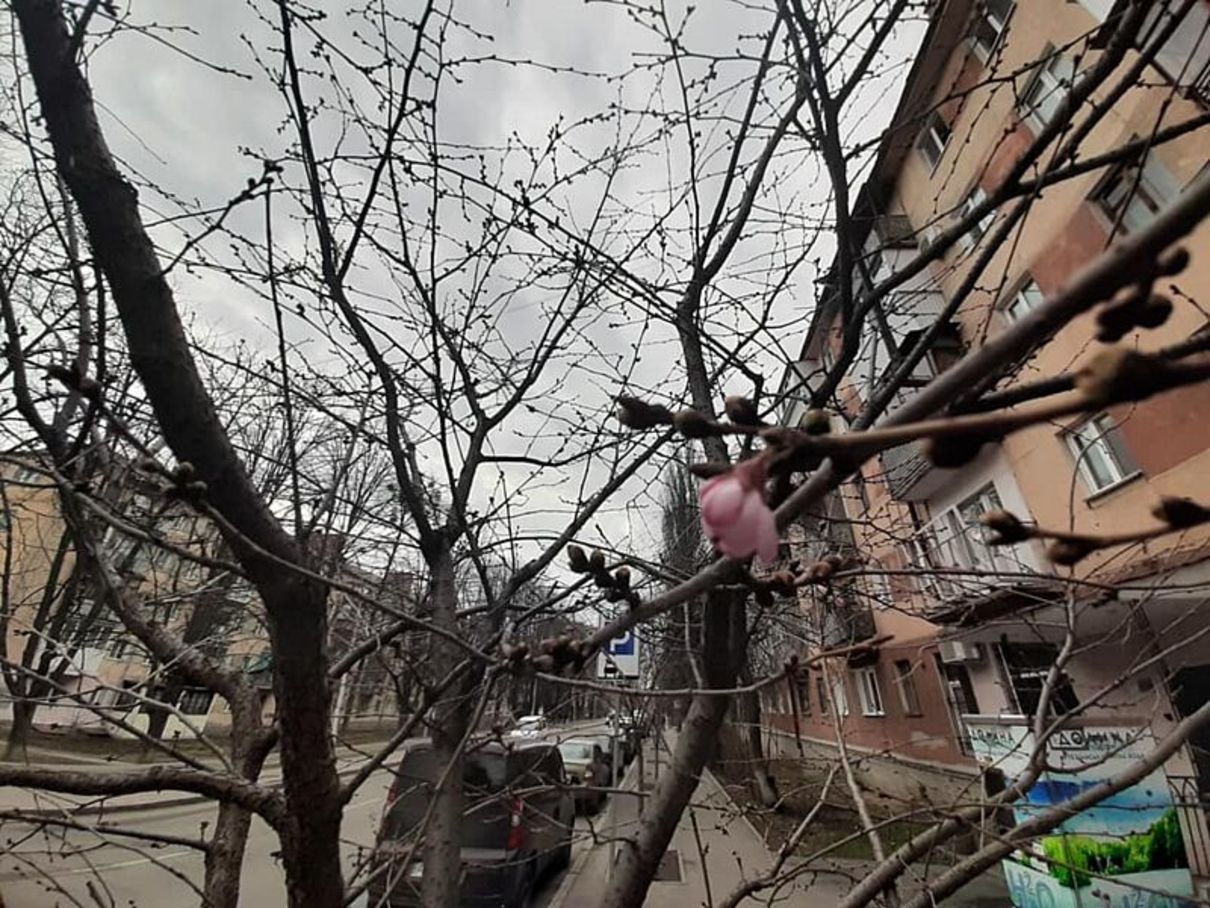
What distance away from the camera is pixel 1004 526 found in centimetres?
71

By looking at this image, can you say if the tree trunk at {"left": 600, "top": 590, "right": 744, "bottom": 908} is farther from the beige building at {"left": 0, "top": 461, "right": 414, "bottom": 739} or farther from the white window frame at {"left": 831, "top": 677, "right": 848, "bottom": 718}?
the beige building at {"left": 0, "top": 461, "right": 414, "bottom": 739}

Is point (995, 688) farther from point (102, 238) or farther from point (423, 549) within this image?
point (102, 238)

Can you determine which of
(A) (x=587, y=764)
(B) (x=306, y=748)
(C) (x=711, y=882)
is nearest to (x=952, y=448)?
(B) (x=306, y=748)

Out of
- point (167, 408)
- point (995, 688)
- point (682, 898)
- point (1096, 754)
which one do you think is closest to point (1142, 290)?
point (167, 408)

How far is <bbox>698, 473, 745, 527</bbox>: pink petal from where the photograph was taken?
0.50m

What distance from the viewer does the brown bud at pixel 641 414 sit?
824mm

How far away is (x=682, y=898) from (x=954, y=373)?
813 centimetres

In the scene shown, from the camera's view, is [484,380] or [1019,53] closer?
[484,380]

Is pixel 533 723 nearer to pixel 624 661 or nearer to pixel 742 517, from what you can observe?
pixel 624 661

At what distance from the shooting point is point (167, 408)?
1.33m

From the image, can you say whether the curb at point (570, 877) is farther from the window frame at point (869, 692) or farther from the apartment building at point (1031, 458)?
the window frame at point (869, 692)

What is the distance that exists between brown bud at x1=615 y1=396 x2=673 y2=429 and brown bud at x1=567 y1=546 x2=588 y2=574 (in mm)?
443

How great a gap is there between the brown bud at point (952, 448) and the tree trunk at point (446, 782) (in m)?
1.88

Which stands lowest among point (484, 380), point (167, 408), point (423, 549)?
point (167, 408)
